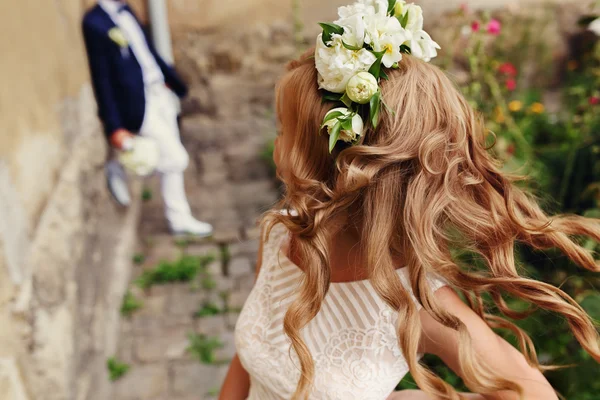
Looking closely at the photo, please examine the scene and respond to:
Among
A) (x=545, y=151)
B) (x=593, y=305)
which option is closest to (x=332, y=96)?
(x=593, y=305)

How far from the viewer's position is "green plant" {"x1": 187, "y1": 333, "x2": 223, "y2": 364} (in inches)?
109

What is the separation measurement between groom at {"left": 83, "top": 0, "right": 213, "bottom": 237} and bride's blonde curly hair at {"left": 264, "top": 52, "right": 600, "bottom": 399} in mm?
2375

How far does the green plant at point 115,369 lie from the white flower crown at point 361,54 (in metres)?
2.12

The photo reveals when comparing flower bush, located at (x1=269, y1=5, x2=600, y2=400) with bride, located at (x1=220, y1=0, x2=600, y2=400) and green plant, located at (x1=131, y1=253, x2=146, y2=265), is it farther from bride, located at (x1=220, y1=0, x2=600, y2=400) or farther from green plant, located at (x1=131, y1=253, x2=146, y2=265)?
green plant, located at (x1=131, y1=253, x2=146, y2=265)

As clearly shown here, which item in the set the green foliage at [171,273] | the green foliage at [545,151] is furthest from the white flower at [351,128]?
the green foliage at [171,273]

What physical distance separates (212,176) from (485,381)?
385 centimetres

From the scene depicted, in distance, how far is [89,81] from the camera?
326 centimetres

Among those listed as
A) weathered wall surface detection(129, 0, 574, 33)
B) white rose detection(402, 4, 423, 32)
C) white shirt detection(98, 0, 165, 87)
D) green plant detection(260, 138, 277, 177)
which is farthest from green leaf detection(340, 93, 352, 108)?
weathered wall surface detection(129, 0, 574, 33)

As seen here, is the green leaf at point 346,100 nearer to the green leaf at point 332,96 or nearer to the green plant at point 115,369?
the green leaf at point 332,96

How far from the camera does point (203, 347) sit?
2.83 metres

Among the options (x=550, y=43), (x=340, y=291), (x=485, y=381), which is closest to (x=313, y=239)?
(x=340, y=291)

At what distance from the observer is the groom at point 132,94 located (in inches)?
128

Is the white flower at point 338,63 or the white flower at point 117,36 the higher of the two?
the white flower at point 117,36

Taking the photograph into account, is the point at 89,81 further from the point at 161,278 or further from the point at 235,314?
the point at 235,314
